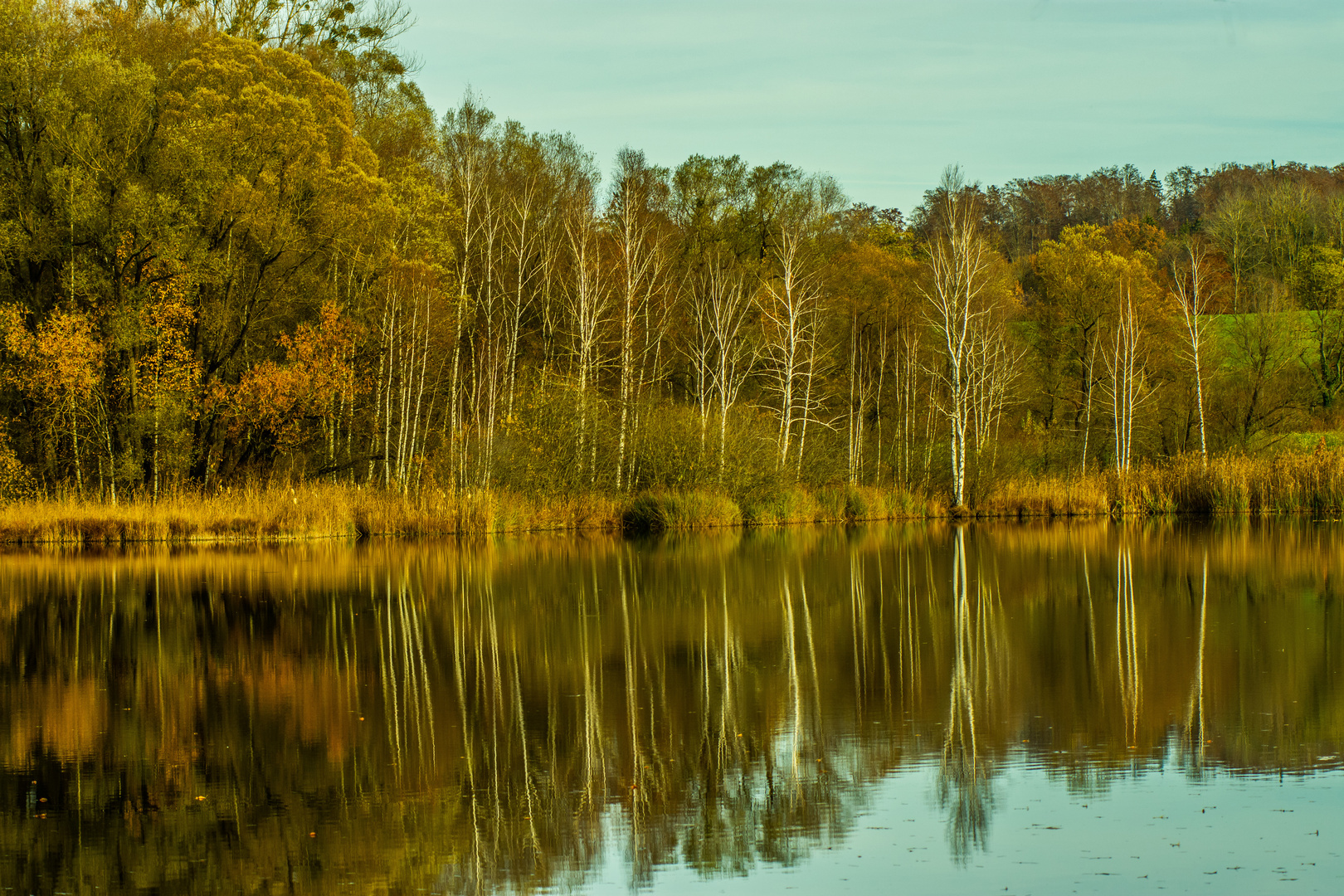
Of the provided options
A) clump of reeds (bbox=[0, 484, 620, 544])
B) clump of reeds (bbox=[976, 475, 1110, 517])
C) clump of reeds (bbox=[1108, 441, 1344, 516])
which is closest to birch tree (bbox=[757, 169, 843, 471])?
clump of reeds (bbox=[976, 475, 1110, 517])

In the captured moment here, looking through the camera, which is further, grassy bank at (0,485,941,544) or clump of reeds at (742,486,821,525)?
clump of reeds at (742,486,821,525)

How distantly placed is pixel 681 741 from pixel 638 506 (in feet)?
78.0

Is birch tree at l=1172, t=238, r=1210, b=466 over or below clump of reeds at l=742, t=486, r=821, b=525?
over

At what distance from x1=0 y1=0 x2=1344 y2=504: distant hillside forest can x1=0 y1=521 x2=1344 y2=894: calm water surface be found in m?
15.2

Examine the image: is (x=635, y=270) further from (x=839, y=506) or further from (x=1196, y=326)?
(x=1196, y=326)

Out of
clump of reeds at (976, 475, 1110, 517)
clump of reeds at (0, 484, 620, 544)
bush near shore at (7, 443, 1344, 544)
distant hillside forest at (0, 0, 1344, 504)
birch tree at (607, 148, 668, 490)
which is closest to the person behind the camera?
clump of reeds at (0, 484, 620, 544)

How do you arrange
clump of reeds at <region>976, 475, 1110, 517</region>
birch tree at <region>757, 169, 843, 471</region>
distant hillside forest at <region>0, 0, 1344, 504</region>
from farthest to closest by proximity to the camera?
birch tree at <region>757, 169, 843, 471</region> < clump of reeds at <region>976, 475, 1110, 517</region> < distant hillside forest at <region>0, 0, 1344, 504</region>

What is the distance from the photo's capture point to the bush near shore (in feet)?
96.0

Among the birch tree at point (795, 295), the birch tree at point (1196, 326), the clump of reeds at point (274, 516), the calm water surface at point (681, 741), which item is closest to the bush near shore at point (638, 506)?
the clump of reeds at point (274, 516)

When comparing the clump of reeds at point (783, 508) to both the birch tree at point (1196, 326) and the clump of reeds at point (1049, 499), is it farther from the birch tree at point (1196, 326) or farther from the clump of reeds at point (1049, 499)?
the birch tree at point (1196, 326)

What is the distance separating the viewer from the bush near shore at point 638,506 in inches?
1152

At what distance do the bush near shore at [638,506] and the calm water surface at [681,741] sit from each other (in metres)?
11.8

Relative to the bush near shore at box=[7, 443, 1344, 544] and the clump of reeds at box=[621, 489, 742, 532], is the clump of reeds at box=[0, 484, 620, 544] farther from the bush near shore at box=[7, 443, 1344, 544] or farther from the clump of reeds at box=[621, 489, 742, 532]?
the clump of reeds at box=[621, 489, 742, 532]

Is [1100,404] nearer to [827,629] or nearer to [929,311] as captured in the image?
[929,311]
